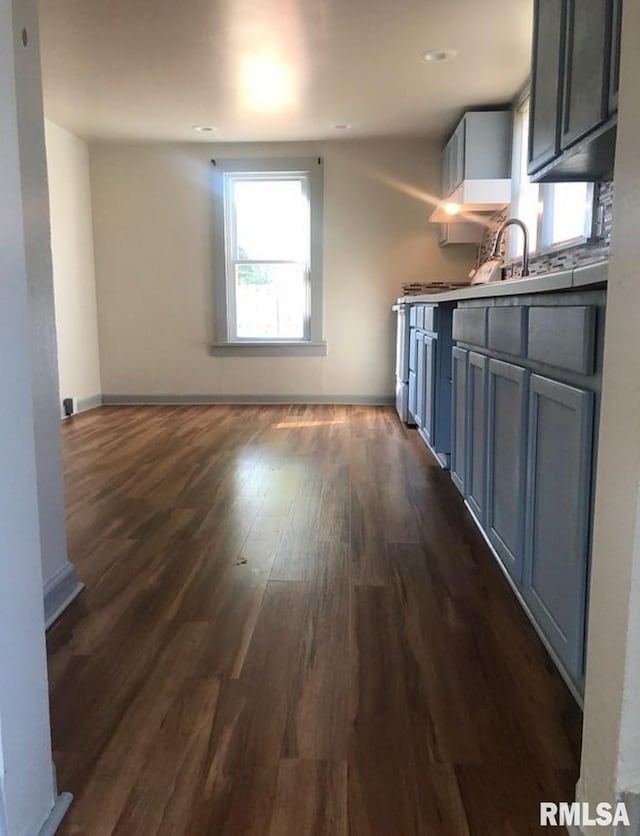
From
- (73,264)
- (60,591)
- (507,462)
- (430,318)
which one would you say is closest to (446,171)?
(430,318)

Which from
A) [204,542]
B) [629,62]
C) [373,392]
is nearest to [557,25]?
[629,62]

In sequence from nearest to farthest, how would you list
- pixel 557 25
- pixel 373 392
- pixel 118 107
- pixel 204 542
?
1. pixel 557 25
2. pixel 204 542
3. pixel 118 107
4. pixel 373 392

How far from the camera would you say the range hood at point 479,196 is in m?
4.60

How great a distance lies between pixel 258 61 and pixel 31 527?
12.0 feet

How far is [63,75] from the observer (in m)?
4.12

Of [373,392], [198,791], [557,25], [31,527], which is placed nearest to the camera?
[31,527]

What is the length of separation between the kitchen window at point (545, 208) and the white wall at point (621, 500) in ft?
7.88

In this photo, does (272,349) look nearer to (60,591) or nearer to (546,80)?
(546,80)

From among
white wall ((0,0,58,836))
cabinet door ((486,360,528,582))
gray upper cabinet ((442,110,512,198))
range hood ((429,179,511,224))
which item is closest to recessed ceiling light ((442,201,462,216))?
range hood ((429,179,511,224))

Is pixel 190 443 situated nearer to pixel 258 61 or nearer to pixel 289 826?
pixel 258 61

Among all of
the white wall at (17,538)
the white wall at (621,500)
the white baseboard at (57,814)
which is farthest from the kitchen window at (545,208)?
the white baseboard at (57,814)

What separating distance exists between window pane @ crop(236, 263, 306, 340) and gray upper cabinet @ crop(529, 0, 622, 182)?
11.8 ft

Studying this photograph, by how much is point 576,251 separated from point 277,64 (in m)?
2.11

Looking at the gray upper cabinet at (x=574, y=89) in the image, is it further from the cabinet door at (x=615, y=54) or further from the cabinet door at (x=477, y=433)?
the cabinet door at (x=477, y=433)
